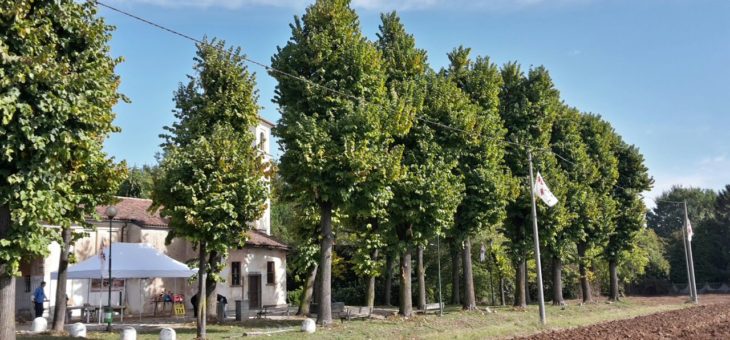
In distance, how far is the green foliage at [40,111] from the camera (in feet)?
41.0

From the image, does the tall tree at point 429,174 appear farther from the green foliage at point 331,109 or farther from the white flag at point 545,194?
the white flag at point 545,194

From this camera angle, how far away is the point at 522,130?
3462 centimetres

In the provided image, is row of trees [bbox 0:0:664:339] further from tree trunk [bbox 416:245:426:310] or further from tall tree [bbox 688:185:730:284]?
tall tree [bbox 688:185:730:284]

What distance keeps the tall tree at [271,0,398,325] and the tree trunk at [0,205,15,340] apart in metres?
9.77

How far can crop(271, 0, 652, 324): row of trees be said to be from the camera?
2272 centimetres

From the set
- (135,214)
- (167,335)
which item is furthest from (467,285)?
(135,214)

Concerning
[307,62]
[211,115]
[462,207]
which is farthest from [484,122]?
[211,115]

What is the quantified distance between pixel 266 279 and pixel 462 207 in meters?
15.3

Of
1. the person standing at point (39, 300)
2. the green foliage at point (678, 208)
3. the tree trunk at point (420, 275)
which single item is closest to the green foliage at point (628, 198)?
the tree trunk at point (420, 275)

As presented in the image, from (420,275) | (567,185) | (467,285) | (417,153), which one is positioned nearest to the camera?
(417,153)

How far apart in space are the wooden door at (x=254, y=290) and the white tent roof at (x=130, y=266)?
39.1 feet

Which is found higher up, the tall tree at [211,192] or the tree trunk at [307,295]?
the tall tree at [211,192]

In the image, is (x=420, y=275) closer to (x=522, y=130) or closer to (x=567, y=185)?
(x=522, y=130)

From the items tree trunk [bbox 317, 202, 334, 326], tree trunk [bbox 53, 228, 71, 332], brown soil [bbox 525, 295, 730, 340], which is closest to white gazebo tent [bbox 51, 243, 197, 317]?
tree trunk [bbox 53, 228, 71, 332]
